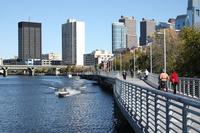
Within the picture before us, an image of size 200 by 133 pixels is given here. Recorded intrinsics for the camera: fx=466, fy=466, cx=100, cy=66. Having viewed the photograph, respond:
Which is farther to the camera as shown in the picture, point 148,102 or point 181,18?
point 181,18

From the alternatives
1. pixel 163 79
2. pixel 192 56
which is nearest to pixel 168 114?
pixel 163 79

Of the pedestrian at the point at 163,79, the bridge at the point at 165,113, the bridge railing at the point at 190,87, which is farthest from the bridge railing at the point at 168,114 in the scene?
the bridge railing at the point at 190,87

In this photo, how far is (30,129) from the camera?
95.1 feet

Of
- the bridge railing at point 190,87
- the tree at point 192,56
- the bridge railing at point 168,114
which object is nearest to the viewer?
the bridge railing at point 168,114

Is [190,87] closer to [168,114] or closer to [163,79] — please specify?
[163,79]

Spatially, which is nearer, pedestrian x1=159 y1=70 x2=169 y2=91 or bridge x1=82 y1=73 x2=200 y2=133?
bridge x1=82 y1=73 x2=200 y2=133

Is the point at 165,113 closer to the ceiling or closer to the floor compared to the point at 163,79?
closer to the floor

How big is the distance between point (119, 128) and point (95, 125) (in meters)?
2.77

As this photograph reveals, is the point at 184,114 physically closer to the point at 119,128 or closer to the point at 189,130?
the point at 189,130

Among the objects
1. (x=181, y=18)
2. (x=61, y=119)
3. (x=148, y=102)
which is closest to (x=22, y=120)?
(x=61, y=119)

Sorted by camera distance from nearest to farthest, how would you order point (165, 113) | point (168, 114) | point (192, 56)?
point (168, 114) → point (165, 113) → point (192, 56)

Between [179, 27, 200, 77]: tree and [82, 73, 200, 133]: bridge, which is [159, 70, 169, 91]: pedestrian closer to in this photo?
[82, 73, 200, 133]: bridge

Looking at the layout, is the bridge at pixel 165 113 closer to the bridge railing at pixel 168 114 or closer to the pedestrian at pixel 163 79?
the bridge railing at pixel 168 114

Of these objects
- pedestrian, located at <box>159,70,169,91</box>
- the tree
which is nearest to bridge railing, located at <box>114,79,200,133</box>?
pedestrian, located at <box>159,70,169,91</box>
